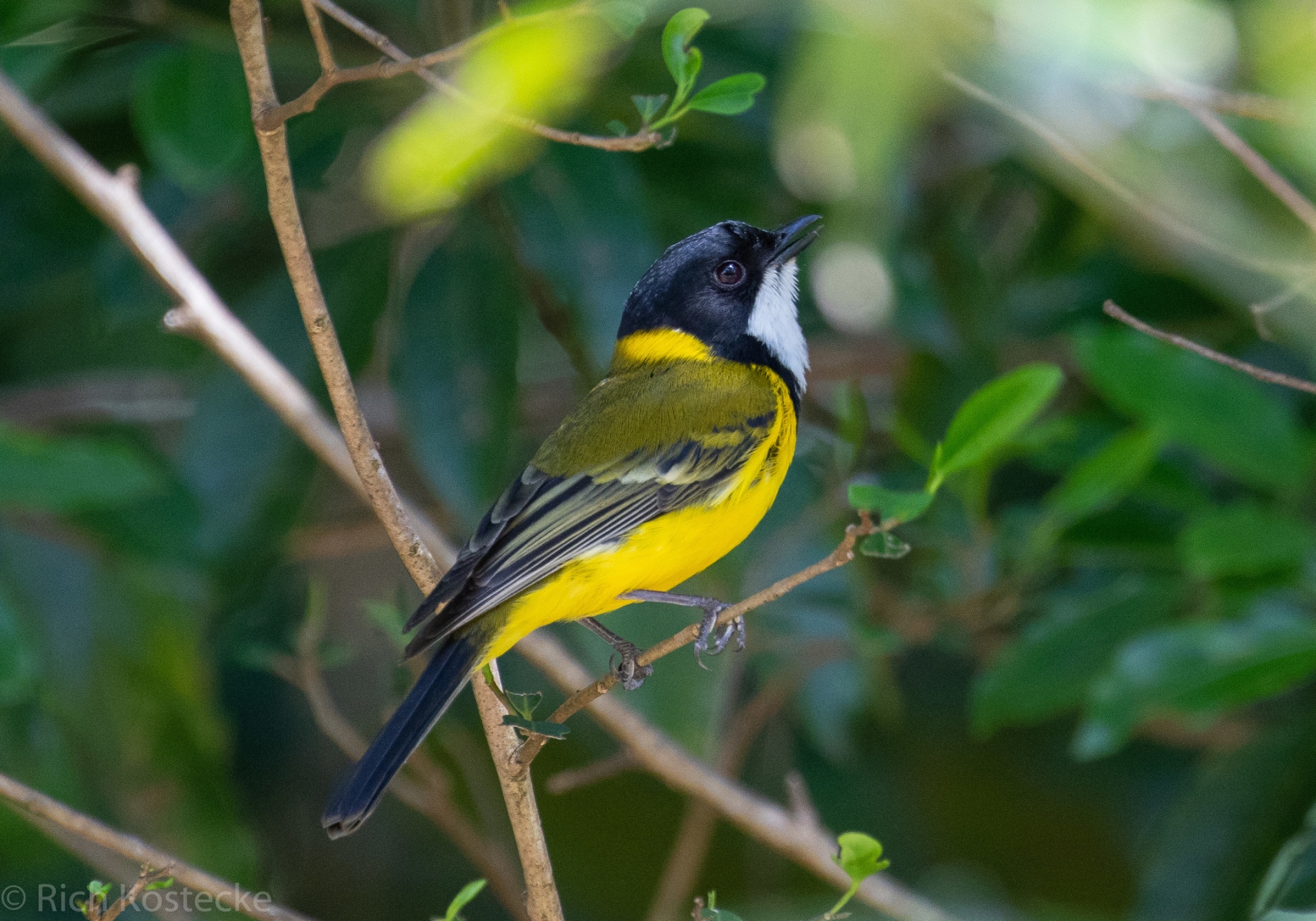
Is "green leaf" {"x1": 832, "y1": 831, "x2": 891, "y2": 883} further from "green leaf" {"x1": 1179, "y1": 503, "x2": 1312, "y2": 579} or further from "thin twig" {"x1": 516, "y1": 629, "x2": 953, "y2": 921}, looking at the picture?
"green leaf" {"x1": 1179, "y1": 503, "x2": 1312, "y2": 579}

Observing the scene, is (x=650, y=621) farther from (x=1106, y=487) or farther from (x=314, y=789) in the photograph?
(x=314, y=789)

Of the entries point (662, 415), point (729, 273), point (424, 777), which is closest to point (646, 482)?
point (662, 415)

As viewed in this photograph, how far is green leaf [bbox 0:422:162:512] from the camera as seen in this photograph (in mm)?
2674

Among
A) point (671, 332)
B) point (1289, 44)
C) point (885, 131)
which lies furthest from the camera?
point (671, 332)

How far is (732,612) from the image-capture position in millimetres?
1654

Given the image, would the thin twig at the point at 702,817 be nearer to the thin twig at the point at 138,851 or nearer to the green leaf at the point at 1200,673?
the green leaf at the point at 1200,673

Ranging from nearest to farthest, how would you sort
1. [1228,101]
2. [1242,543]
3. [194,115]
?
[1228,101] → [1242,543] → [194,115]

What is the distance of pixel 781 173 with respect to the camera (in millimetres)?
3285

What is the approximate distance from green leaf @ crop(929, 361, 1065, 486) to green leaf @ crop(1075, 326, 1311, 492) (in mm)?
922

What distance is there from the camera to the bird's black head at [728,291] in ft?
9.39

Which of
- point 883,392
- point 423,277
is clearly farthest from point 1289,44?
point 883,392

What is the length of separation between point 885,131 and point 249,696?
3.21m

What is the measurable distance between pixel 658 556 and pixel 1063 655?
43.5 inches

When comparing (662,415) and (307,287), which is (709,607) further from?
(307,287)
